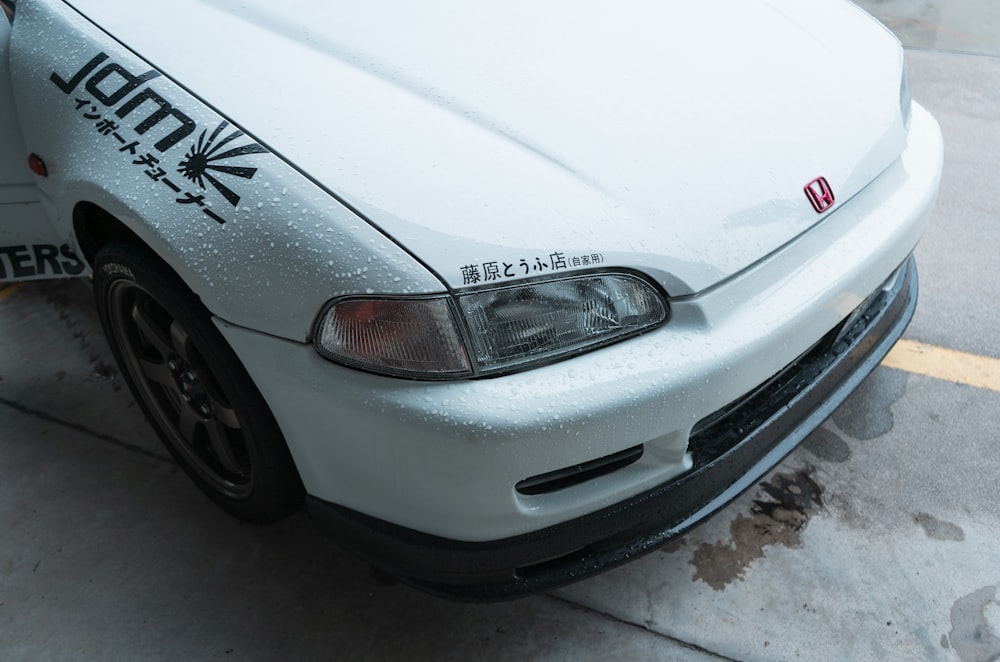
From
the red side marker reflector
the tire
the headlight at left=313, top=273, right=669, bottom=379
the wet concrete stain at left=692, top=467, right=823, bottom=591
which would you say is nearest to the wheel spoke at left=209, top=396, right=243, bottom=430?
the tire

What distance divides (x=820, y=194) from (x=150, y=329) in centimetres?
150

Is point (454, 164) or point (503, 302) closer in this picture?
point (503, 302)

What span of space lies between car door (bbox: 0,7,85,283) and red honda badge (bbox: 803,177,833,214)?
1713 millimetres

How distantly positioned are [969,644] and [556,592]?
2.94 ft

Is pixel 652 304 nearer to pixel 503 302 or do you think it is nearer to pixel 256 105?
pixel 503 302

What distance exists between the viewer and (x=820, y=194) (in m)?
1.78

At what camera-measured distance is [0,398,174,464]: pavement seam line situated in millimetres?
2391

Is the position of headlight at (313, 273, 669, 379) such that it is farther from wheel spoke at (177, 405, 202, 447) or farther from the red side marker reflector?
the red side marker reflector

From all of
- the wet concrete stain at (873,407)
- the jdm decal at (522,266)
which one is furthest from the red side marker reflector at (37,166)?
the wet concrete stain at (873,407)

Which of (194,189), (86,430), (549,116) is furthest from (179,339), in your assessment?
(549,116)

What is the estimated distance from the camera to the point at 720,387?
153 cm

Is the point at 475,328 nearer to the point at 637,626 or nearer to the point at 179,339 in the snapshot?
the point at 179,339

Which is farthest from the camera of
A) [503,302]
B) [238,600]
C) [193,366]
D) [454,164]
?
[238,600]

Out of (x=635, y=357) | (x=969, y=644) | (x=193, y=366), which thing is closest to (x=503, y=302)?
(x=635, y=357)
